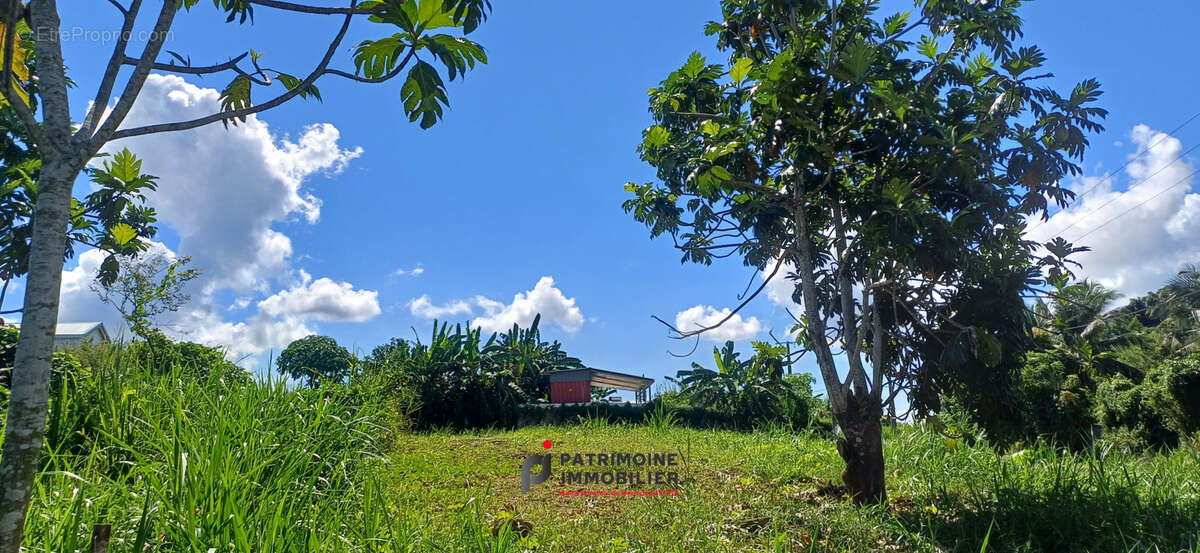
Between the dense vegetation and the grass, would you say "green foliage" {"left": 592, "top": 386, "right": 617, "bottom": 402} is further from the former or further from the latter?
the grass

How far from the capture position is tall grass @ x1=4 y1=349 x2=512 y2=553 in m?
2.74

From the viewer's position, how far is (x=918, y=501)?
5621 millimetres

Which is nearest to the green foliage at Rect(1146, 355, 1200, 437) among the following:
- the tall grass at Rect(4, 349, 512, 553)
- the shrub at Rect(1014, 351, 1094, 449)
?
the shrub at Rect(1014, 351, 1094, 449)

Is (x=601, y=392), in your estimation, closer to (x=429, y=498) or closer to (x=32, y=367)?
(x=429, y=498)

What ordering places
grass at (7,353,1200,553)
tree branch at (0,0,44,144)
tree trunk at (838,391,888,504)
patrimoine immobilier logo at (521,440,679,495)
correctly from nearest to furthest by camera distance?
1. tree branch at (0,0,44,144)
2. grass at (7,353,1200,553)
3. tree trunk at (838,391,888,504)
4. patrimoine immobilier logo at (521,440,679,495)

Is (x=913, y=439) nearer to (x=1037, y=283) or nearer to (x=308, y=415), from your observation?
(x=1037, y=283)

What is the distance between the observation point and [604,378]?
21.8m

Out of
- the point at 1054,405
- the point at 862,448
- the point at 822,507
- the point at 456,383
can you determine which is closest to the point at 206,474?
the point at 822,507

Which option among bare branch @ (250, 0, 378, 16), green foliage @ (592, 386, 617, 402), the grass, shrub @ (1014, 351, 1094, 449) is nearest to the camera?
bare branch @ (250, 0, 378, 16)

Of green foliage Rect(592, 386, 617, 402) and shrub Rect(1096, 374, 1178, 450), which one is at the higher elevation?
green foliage Rect(592, 386, 617, 402)

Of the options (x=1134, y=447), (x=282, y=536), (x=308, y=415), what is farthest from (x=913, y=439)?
(x=1134, y=447)

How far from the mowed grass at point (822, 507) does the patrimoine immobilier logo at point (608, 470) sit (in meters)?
0.13

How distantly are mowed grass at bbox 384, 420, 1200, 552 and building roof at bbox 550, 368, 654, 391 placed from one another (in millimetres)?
10799

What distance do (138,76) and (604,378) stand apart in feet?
65.7
